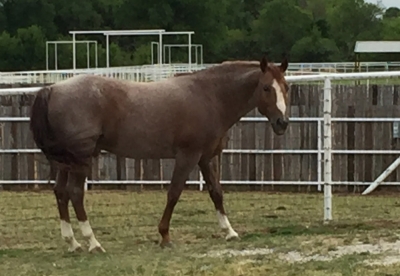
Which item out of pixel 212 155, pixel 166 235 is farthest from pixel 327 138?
pixel 166 235

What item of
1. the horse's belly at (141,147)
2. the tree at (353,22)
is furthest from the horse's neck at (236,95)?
the tree at (353,22)

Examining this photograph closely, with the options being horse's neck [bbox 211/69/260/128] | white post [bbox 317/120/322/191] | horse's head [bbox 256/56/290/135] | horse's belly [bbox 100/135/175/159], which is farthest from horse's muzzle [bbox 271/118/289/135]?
white post [bbox 317/120/322/191]

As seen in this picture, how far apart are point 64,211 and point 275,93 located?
2.48 meters

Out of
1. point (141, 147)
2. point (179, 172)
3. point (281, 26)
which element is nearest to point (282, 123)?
point (179, 172)

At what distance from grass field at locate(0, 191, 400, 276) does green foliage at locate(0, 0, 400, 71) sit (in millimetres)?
46999

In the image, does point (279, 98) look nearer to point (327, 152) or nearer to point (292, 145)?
point (327, 152)

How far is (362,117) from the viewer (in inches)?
632

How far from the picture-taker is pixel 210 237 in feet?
33.6

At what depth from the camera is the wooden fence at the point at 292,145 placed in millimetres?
16016

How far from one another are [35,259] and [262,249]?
85.1 inches

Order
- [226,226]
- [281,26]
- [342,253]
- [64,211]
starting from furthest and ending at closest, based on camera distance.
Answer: [281,26], [226,226], [64,211], [342,253]

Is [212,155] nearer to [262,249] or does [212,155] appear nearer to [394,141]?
[262,249]

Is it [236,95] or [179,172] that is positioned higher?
[236,95]

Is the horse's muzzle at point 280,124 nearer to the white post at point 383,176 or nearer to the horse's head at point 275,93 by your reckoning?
the horse's head at point 275,93
